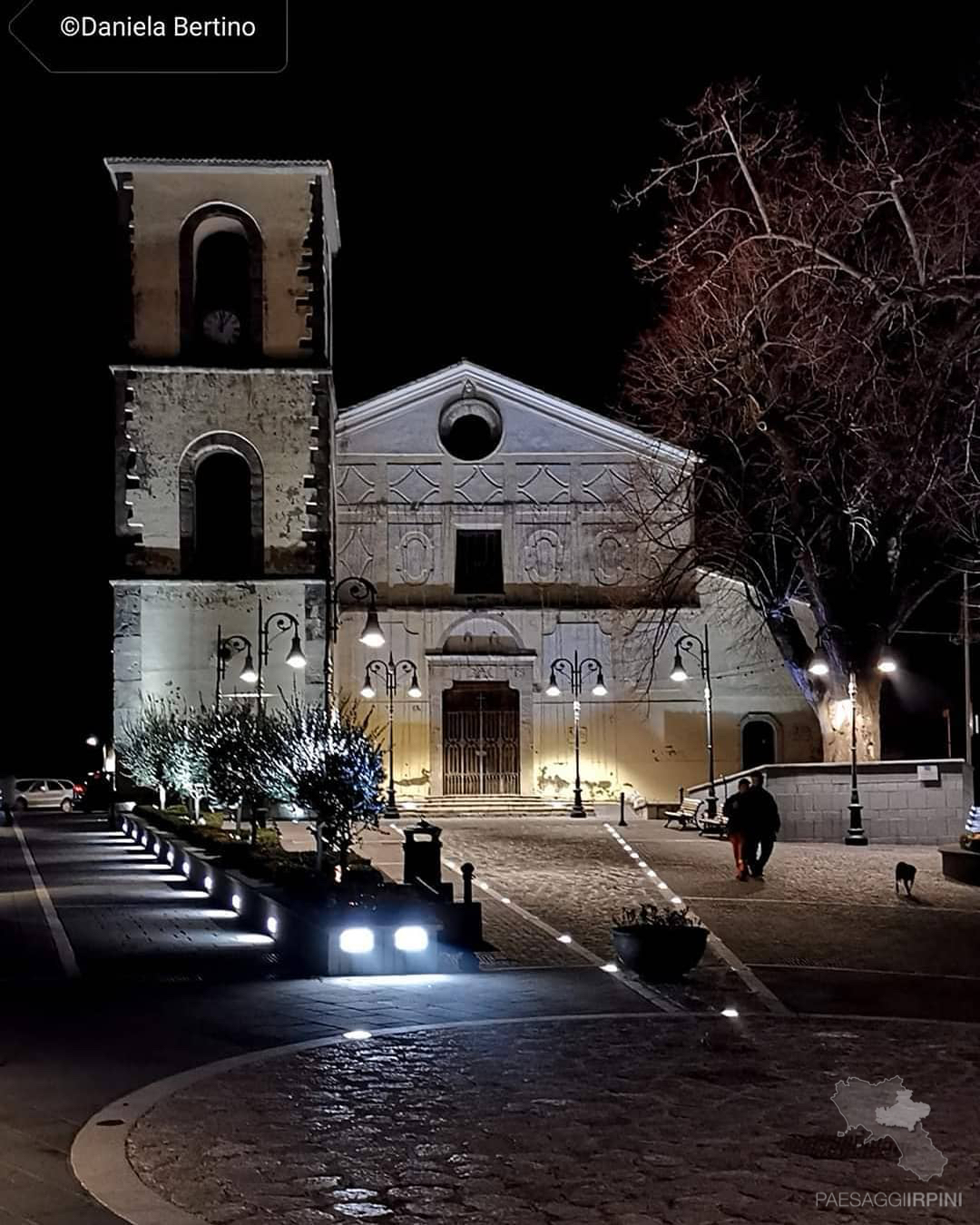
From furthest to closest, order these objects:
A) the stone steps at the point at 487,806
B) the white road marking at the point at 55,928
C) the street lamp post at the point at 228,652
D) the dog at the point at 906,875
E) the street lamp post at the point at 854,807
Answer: the stone steps at the point at 487,806, the street lamp post at the point at 228,652, the street lamp post at the point at 854,807, the dog at the point at 906,875, the white road marking at the point at 55,928

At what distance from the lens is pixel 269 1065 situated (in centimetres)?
949

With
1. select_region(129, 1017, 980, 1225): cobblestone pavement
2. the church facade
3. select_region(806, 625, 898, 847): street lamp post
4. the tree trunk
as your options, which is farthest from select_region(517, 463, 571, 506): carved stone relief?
select_region(129, 1017, 980, 1225): cobblestone pavement

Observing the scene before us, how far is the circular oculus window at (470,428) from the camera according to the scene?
4356cm

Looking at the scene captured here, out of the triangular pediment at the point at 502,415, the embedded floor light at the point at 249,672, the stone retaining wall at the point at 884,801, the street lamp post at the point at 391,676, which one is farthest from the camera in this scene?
the triangular pediment at the point at 502,415

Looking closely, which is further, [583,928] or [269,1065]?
[583,928]

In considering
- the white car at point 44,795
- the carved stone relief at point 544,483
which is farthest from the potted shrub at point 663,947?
the white car at point 44,795

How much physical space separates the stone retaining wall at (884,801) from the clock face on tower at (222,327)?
1882 cm

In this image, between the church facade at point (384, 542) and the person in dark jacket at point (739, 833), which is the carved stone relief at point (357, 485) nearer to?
the church facade at point (384, 542)

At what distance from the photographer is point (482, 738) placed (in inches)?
1683

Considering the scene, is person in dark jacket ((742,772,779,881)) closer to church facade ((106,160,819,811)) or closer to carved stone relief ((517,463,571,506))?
church facade ((106,160,819,811))

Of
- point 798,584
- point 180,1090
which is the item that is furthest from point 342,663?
point 180,1090

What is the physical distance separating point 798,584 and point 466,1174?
87.7 ft

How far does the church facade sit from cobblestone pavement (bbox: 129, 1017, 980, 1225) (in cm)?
2947

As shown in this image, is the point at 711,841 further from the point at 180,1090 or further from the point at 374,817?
the point at 180,1090
